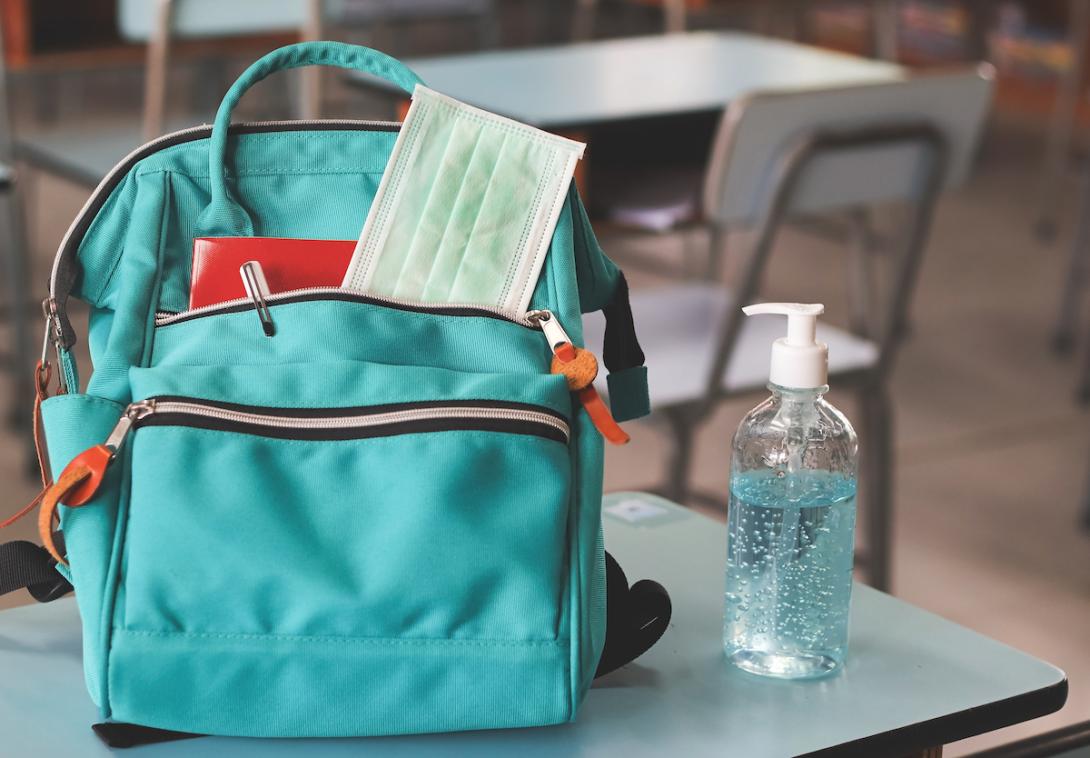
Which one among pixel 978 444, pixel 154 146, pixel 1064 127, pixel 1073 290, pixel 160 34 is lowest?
pixel 978 444

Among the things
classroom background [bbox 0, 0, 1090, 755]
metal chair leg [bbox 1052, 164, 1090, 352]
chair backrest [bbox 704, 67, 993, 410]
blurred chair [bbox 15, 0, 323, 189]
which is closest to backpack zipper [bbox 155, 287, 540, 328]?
classroom background [bbox 0, 0, 1090, 755]

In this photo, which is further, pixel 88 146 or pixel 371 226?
pixel 88 146

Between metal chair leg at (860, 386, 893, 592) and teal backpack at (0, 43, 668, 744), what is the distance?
1.37 metres

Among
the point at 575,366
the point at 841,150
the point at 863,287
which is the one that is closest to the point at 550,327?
the point at 575,366

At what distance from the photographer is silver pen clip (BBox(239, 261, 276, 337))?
0.80 metres

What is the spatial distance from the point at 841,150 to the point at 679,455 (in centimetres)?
48

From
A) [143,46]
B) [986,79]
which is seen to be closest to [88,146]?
[143,46]

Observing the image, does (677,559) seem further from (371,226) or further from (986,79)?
(986,79)

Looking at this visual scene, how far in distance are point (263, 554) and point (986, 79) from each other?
160 cm

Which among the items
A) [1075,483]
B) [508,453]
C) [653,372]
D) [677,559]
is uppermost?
[508,453]

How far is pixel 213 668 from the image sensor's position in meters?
0.75

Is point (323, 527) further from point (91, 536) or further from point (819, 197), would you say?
point (819, 197)

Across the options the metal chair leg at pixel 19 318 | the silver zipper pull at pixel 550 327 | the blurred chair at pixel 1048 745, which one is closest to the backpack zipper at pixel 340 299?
the silver zipper pull at pixel 550 327

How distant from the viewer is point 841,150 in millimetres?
2006
